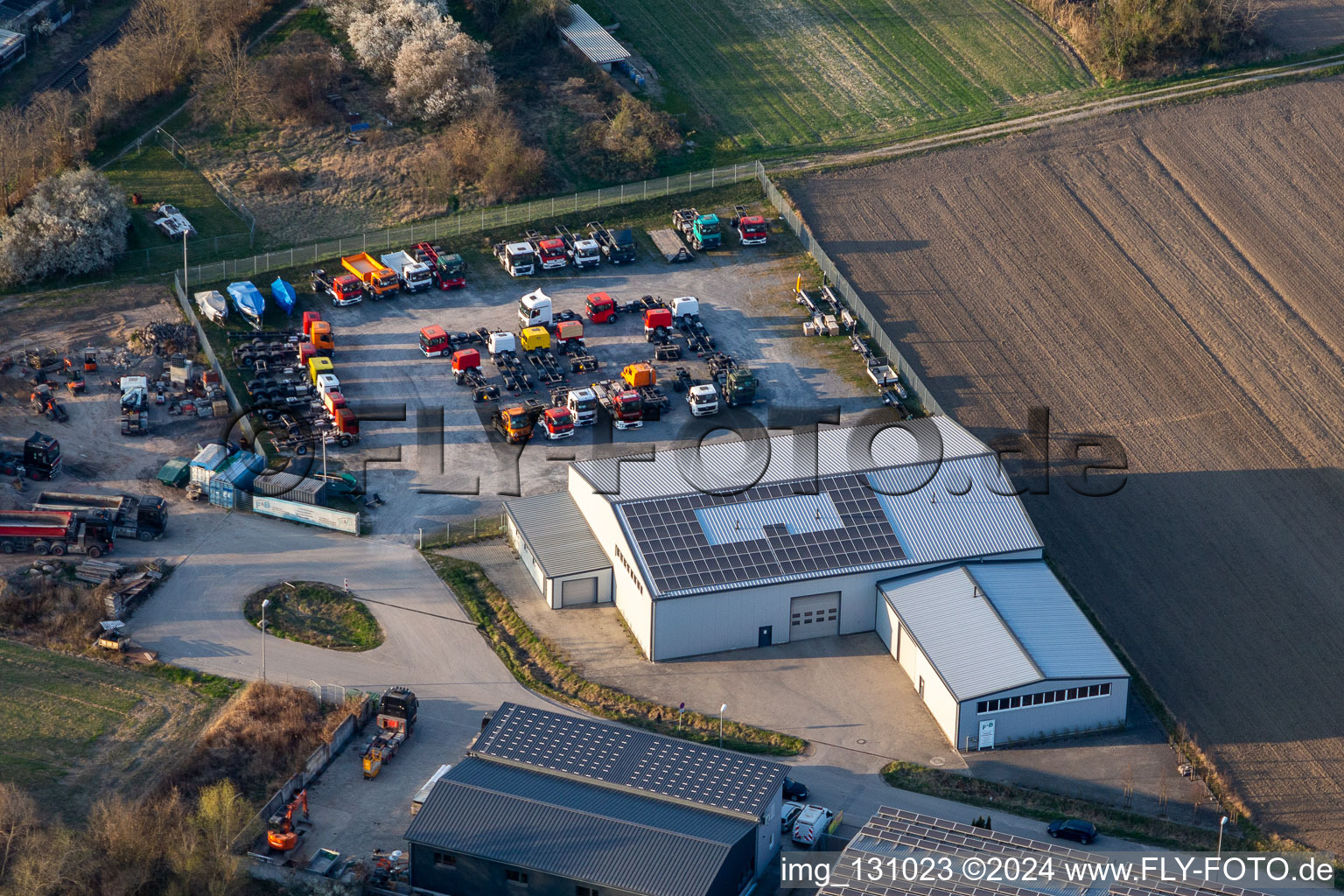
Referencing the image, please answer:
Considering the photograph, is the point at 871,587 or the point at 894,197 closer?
the point at 871,587

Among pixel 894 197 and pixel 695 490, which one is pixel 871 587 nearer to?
pixel 695 490

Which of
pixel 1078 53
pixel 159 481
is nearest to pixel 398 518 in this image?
pixel 159 481

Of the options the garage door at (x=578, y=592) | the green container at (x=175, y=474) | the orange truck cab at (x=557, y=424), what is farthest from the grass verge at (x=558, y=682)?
the green container at (x=175, y=474)

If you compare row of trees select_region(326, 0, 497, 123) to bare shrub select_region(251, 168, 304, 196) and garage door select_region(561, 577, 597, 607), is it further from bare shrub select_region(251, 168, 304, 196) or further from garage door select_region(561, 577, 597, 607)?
garage door select_region(561, 577, 597, 607)

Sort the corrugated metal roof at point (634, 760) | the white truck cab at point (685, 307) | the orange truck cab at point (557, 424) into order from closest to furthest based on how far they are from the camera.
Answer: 1. the corrugated metal roof at point (634, 760)
2. the orange truck cab at point (557, 424)
3. the white truck cab at point (685, 307)

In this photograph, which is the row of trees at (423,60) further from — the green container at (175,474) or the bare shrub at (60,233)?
the green container at (175,474)

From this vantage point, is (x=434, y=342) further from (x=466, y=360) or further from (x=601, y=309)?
(x=601, y=309)

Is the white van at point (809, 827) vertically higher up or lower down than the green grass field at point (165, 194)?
lower down
